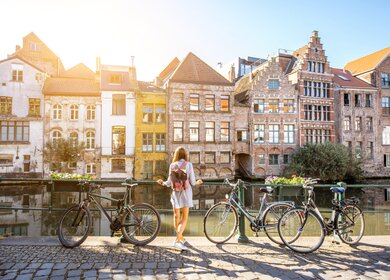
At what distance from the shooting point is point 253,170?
30531 millimetres

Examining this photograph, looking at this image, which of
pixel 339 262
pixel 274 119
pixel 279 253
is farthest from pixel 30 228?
pixel 274 119

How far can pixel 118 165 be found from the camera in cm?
2825

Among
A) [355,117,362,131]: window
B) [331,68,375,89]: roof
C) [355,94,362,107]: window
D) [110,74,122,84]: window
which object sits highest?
[331,68,375,89]: roof

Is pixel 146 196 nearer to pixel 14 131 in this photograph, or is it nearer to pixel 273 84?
pixel 14 131

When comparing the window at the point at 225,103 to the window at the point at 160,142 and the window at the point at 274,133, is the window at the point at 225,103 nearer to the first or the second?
the window at the point at 274,133

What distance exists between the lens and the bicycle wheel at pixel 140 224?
521 centimetres

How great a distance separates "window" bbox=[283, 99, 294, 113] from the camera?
31.7 m

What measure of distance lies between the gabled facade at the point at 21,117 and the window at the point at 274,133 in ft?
74.2

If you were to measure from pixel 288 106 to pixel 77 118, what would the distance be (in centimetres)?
2165

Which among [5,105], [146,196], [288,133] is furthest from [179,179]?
[288,133]

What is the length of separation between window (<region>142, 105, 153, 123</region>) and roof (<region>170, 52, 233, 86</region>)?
362 centimetres

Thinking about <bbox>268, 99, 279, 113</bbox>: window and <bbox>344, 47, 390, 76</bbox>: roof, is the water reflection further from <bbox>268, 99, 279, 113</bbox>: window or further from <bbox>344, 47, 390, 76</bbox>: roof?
<bbox>344, 47, 390, 76</bbox>: roof

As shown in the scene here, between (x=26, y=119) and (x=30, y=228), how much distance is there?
768 inches

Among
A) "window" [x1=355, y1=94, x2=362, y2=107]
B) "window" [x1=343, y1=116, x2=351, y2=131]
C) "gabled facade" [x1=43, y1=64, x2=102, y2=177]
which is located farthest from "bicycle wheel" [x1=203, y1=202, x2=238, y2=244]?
"window" [x1=355, y1=94, x2=362, y2=107]
